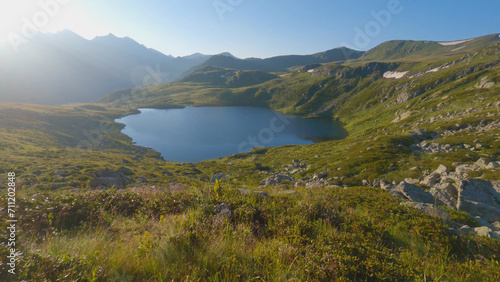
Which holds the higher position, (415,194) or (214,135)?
(415,194)

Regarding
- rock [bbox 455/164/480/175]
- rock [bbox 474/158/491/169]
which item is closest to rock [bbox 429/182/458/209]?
rock [bbox 455/164/480/175]

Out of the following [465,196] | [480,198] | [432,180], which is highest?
[465,196]

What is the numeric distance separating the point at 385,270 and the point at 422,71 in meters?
208

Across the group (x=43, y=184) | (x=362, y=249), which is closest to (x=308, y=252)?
(x=362, y=249)

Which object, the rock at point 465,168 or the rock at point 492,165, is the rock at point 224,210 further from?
the rock at point 492,165


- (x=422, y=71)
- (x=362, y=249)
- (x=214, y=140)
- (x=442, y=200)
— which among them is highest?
(x=422, y=71)

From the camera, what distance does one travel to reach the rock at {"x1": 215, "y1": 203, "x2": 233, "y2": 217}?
19.3ft

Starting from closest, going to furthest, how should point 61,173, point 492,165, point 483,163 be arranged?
point 492,165
point 483,163
point 61,173

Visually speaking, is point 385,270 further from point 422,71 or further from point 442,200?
point 422,71

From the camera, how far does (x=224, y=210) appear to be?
6.07 metres

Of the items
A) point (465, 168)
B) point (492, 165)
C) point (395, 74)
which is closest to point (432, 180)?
point (465, 168)

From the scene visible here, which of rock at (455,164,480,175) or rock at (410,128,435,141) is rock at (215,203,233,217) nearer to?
rock at (455,164,480,175)

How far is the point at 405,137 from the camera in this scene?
1593 inches

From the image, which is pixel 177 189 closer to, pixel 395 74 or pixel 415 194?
pixel 415 194
